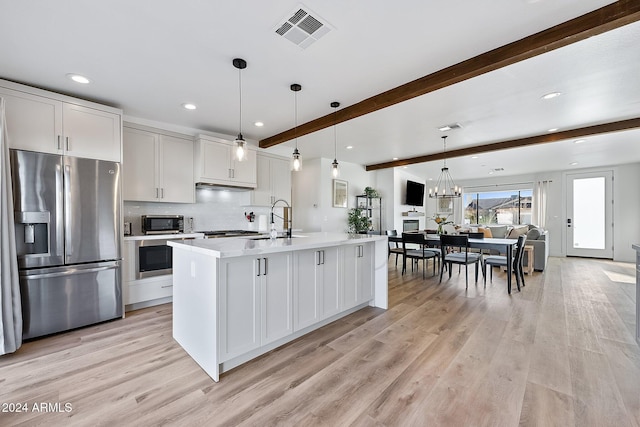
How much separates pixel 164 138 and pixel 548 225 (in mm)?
10349

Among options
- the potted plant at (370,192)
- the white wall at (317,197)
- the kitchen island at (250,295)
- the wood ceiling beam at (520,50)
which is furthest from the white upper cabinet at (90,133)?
the potted plant at (370,192)

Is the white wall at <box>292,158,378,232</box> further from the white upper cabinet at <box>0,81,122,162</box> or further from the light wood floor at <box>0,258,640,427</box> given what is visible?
the white upper cabinet at <box>0,81,122,162</box>

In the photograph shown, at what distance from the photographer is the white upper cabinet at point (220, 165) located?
4125 millimetres

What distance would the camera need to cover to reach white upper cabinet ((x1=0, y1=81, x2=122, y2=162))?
261 centimetres

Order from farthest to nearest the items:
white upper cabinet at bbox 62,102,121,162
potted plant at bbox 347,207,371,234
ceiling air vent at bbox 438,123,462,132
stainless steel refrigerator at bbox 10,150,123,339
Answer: potted plant at bbox 347,207,371,234
ceiling air vent at bbox 438,123,462,132
white upper cabinet at bbox 62,102,121,162
stainless steel refrigerator at bbox 10,150,123,339

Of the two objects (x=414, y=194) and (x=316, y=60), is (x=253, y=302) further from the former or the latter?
(x=414, y=194)

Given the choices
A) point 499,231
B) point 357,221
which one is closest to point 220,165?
point 357,221

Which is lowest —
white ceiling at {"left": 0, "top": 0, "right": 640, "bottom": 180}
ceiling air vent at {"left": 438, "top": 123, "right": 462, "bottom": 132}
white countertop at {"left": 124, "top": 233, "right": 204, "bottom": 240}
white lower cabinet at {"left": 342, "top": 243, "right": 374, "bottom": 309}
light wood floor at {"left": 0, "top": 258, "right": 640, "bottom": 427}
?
light wood floor at {"left": 0, "top": 258, "right": 640, "bottom": 427}

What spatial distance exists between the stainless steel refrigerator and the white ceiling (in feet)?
2.99

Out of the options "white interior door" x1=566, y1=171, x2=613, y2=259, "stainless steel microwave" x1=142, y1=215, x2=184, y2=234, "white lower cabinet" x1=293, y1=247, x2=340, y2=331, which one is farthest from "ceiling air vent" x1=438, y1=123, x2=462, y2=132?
"white interior door" x1=566, y1=171, x2=613, y2=259

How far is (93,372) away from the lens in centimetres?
207

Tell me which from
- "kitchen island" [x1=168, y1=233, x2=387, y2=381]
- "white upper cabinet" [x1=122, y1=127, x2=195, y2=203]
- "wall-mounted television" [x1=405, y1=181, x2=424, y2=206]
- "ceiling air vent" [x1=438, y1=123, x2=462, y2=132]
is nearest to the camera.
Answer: "kitchen island" [x1=168, y1=233, x2=387, y2=381]

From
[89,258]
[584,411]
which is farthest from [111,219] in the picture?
[584,411]

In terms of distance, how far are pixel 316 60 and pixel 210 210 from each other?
3110 millimetres
